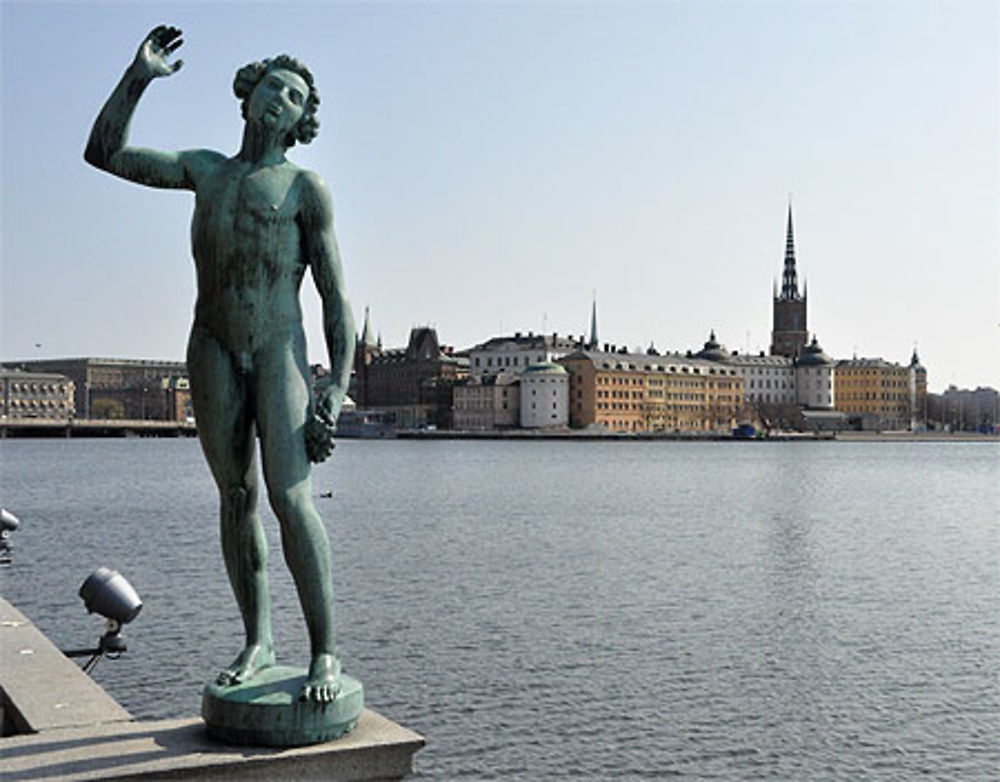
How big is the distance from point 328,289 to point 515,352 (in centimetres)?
16328

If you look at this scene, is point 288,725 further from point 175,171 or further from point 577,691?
point 577,691

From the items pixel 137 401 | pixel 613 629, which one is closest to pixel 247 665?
pixel 613 629

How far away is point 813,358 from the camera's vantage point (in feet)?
595

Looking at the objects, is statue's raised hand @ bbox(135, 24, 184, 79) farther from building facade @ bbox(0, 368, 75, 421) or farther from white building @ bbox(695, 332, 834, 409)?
white building @ bbox(695, 332, 834, 409)

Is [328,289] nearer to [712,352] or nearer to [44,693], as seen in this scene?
[44,693]

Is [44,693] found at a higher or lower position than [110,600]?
lower

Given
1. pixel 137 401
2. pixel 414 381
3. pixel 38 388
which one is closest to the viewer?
pixel 38 388

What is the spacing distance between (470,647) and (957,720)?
241 inches

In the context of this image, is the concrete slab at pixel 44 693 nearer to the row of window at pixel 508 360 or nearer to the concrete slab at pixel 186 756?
the concrete slab at pixel 186 756

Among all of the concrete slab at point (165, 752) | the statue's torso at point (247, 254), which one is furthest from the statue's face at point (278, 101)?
the concrete slab at point (165, 752)

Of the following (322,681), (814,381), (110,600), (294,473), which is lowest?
(110,600)

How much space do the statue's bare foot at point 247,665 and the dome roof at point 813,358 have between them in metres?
180

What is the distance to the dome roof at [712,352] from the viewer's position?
599 ft

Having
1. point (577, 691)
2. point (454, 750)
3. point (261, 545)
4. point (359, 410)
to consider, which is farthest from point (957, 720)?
point (359, 410)
